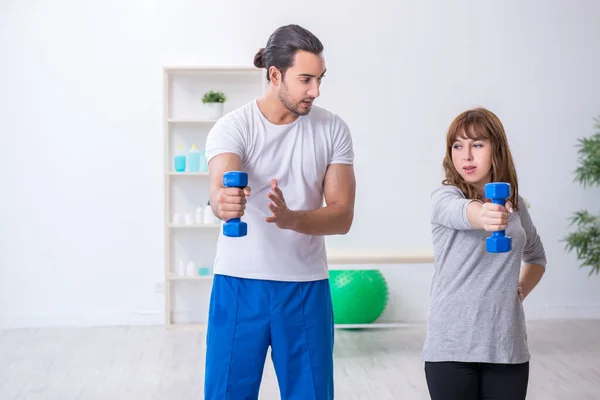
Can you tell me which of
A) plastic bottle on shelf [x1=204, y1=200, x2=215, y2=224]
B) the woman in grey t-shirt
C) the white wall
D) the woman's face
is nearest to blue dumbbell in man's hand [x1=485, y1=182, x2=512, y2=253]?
the woman in grey t-shirt

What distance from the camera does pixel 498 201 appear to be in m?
1.74

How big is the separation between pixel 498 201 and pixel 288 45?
68 cm

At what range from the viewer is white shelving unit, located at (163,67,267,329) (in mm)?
5520

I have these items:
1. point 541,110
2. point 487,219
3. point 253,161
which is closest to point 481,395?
point 487,219

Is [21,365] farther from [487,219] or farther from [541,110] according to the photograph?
[541,110]

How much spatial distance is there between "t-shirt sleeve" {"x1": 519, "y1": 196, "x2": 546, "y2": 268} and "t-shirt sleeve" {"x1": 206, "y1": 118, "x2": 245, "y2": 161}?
0.72 m

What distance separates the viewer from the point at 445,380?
188 centimetres

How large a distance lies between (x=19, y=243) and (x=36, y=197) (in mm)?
335

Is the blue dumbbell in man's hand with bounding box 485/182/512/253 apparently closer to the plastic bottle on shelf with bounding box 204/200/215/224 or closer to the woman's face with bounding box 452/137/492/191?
the woman's face with bounding box 452/137/492/191

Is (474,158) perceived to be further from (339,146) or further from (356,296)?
(356,296)

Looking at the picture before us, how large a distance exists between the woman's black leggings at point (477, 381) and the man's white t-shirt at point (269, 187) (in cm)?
40

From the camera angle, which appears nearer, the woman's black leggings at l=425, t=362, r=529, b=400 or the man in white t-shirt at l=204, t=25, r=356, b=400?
the woman's black leggings at l=425, t=362, r=529, b=400

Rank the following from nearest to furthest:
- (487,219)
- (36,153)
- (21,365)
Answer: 1. (487,219)
2. (21,365)
3. (36,153)

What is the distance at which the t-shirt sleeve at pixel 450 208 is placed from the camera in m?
1.86
